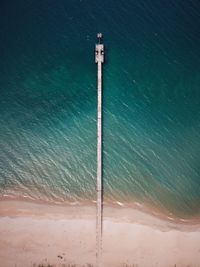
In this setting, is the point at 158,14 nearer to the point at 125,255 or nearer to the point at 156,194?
the point at 156,194

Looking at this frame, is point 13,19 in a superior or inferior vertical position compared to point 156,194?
superior

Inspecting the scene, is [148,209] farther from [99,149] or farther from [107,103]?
[107,103]

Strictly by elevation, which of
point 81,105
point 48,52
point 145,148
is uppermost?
point 48,52

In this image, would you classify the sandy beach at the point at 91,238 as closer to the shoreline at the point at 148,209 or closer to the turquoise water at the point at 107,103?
the shoreline at the point at 148,209

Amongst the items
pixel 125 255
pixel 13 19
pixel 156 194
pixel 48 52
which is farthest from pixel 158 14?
pixel 125 255

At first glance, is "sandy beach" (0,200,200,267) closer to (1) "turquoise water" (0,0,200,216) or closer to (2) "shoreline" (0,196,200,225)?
(2) "shoreline" (0,196,200,225)

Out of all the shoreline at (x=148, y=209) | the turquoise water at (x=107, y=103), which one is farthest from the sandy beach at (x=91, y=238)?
the turquoise water at (x=107, y=103)

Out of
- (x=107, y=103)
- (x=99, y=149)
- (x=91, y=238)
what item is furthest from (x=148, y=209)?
(x=107, y=103)
